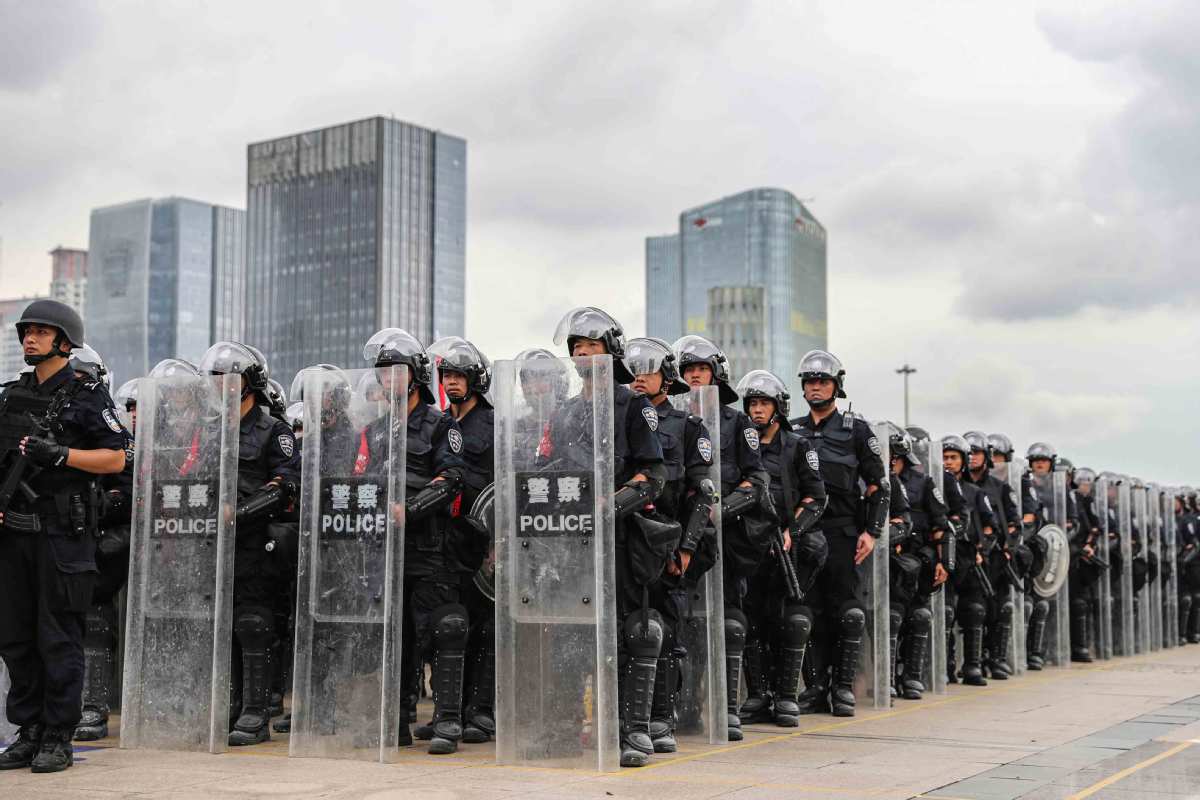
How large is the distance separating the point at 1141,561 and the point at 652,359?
12.3 meters

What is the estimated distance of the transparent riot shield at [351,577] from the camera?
826 cm

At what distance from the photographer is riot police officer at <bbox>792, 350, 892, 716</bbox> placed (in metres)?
11.0

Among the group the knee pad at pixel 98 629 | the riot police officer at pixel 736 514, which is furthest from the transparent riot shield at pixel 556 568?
the knee pad at pixel 98 629

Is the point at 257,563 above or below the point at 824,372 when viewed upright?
below

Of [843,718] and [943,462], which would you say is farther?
[943,462]

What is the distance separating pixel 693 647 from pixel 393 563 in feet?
7.11

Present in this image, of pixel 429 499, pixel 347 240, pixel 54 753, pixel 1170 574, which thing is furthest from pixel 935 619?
pixel 347 240

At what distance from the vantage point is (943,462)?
47.9 ft

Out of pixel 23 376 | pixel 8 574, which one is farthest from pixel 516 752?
pixel 23 376

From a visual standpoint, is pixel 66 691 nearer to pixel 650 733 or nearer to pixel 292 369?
pixel 650 733

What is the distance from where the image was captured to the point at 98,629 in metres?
9.77

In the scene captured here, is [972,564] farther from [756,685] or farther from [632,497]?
[632,497]

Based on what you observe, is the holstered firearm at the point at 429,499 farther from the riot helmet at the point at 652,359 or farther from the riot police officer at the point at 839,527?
the riot police officer at the point at 839,527

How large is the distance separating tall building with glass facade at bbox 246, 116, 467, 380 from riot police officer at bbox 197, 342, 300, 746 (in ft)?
375
